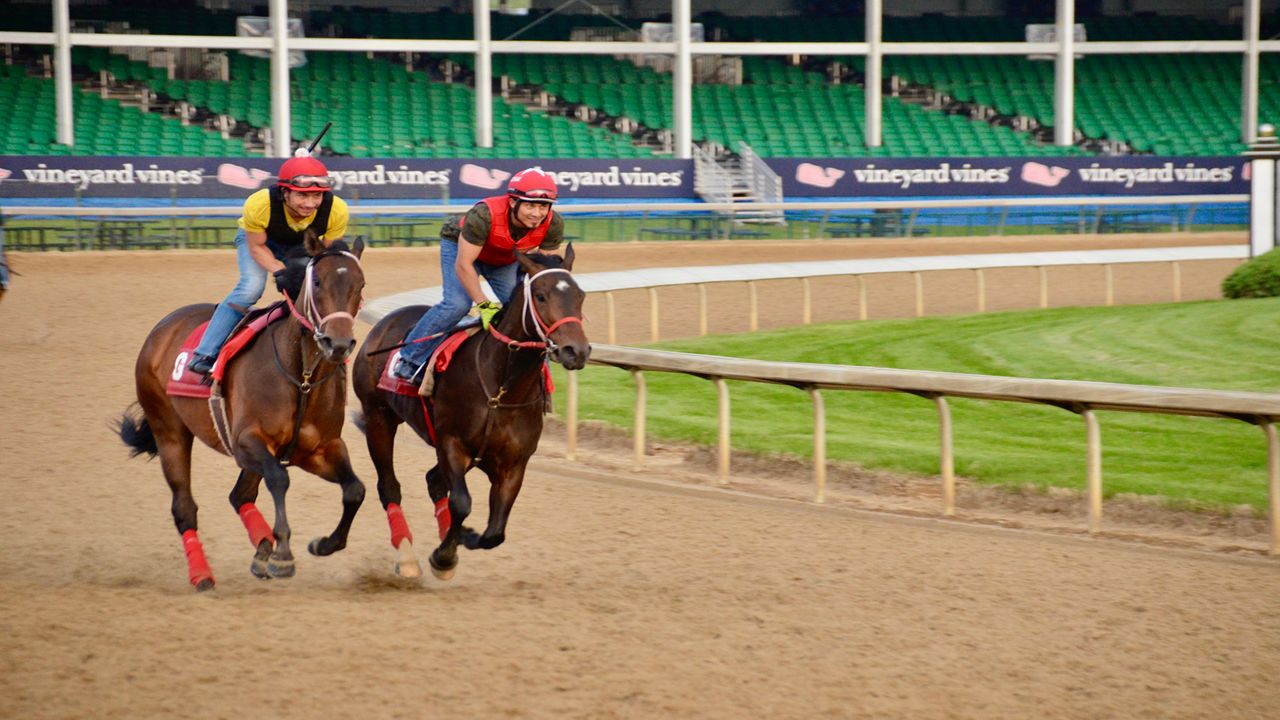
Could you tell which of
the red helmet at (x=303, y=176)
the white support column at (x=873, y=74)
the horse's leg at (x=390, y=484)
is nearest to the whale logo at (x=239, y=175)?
the white support column at (x=873, y=74)

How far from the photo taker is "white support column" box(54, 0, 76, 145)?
31.1 meters

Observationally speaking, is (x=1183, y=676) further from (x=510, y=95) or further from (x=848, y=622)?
(x=510, y=95)

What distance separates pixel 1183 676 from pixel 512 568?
2925mm

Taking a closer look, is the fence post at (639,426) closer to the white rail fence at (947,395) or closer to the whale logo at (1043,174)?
the white rail fence at (947,395)

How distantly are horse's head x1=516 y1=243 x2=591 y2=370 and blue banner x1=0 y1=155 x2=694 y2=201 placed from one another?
21416mm

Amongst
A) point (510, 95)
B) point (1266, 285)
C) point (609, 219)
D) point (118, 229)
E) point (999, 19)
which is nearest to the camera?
point (1266, 285)

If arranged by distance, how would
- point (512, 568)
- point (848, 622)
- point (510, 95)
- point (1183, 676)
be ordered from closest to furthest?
point (1183, 676) → point (848, 622) → point (512, 568) → point (510, 95)

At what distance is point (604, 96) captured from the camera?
122 feet

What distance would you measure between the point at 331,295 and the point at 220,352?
0.85 metres

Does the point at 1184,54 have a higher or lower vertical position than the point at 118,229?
higher

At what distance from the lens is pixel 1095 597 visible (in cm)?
602

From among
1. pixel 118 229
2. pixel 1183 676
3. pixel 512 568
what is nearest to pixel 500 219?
pixel 512 568

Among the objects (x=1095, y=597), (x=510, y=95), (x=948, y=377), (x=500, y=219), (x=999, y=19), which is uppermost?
(x=999, y=19)

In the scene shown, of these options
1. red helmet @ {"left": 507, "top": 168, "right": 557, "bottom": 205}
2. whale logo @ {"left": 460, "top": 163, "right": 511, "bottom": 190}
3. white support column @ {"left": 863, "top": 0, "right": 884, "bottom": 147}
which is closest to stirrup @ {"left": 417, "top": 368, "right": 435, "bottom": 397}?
red helmet @ {"left": 507, "top": 168, "right": 557, "bottom": 205}
